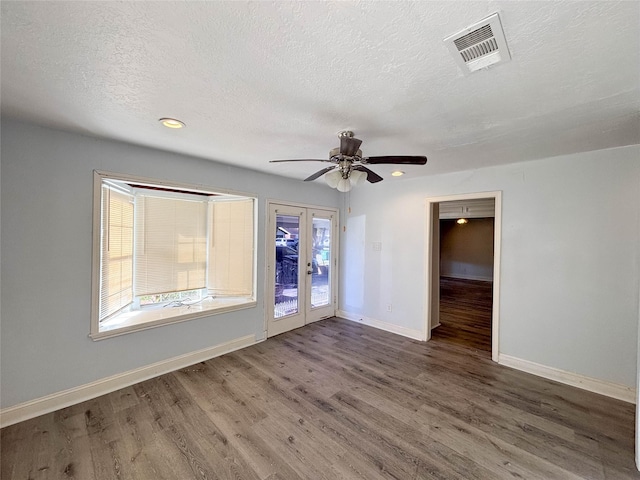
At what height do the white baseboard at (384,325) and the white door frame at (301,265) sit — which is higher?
the white door frame at (301,265)

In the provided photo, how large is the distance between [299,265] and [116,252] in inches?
99.1

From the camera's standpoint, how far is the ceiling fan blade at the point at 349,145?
1957 mm

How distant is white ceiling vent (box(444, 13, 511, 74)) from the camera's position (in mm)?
1142

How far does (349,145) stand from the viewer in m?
1.98

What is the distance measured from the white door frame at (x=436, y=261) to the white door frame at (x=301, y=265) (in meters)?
1.76

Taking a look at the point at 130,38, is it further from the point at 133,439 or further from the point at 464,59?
the point at 133,439

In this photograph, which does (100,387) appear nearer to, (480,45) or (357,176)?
(357,176)

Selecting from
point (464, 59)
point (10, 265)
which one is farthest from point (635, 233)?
point (10, 265)

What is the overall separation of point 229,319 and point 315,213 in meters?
2.27

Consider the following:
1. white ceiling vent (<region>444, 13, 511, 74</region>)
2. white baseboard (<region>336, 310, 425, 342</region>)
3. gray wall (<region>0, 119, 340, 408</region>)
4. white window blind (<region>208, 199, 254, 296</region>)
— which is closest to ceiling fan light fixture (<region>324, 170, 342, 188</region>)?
white ceiling vent (<region>444, 13, 511, 74</region>)

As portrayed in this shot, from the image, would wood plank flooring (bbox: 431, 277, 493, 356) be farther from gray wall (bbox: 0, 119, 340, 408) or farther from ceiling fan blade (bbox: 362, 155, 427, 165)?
gray wall (bbox: 0, 119, 340, 408)

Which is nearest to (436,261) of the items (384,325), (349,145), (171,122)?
(384,325)

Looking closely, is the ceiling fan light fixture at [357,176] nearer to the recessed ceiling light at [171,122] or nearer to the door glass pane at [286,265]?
the recessed ceiling light at [171,122]

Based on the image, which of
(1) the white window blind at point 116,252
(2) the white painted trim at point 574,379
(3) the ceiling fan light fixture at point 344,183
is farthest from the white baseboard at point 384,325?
(1) the white window blind at point 116,252
